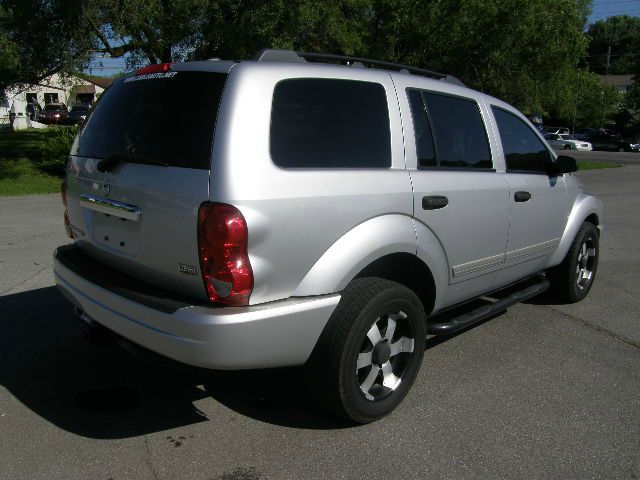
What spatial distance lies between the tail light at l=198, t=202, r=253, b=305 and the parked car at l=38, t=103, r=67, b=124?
4947 cm

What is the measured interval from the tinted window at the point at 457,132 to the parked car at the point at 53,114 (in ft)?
160

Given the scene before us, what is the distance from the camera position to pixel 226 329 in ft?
8.88

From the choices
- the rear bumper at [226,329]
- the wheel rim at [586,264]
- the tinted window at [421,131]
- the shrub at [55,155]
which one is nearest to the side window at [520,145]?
the tinted window at [421,131]

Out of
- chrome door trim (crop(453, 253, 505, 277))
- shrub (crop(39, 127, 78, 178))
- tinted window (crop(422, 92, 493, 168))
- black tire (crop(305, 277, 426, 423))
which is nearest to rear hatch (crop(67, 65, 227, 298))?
black tire (crop(305, 277, 426, 423))

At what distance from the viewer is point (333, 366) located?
3070mm

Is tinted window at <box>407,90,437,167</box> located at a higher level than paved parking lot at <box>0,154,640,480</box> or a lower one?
higher

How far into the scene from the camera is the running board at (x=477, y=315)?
3.82 m

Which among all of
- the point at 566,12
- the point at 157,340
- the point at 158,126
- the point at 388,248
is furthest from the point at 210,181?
the point at 566,12

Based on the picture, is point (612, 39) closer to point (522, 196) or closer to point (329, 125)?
point (522, 196)

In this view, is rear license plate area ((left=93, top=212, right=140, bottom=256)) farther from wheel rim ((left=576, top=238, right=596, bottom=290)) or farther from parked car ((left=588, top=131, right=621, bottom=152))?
parked car ((left=588, top=131, right=621, bottom=152))

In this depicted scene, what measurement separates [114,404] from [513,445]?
226 centimetres

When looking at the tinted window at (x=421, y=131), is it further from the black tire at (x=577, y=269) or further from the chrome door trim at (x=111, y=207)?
the black tire at (x=577, y=269)

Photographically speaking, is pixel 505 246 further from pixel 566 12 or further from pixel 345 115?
pixel 566 12

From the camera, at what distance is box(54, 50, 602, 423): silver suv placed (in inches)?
109
